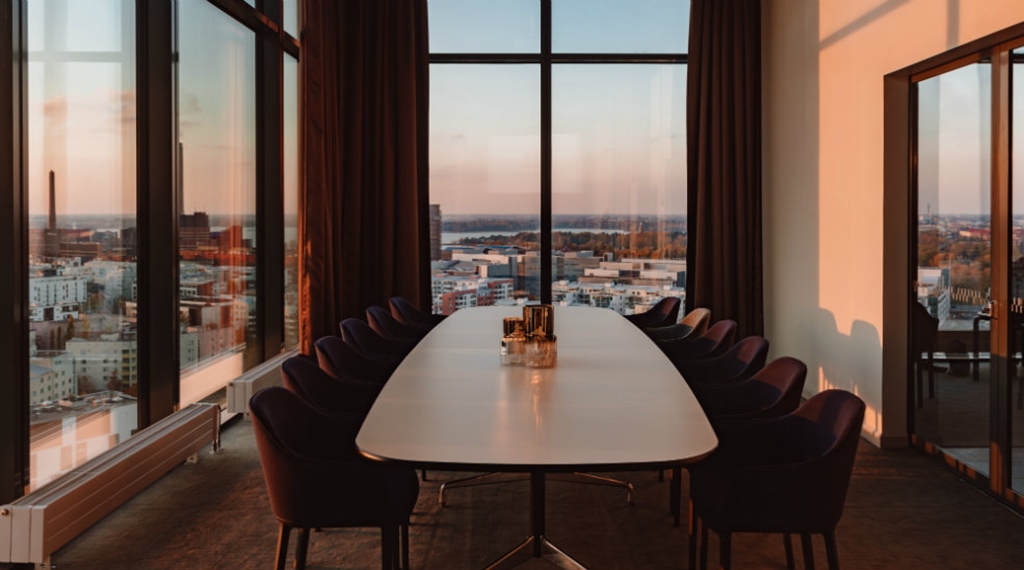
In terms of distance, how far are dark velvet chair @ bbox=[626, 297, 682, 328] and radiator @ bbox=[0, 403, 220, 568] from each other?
3.21 meters

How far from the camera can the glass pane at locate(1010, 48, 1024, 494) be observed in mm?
4199

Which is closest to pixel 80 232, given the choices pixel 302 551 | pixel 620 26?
pixel 302 551

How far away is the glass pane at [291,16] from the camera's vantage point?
7001 millimetres

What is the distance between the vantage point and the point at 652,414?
3.01 m

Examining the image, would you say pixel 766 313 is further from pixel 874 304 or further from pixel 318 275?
pixel 318 275

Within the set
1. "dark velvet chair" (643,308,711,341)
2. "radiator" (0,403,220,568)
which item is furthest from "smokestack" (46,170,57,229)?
"dark velvet chair" (643,308,711,341)

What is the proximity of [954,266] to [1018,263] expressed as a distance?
0.55m

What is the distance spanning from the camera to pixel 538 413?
3020 millimetres

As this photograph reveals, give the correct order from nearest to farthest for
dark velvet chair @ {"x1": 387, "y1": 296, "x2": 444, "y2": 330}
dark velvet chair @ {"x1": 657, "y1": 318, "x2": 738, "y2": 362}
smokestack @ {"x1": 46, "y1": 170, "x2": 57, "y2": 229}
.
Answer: smokestack @ {"x1": 46, "y1": 170, "x2": 57, "y2": 229} → dark velvet chair @ {"x1": 657, "y1": 318, "x2": 738, "y2": 362} → dark velvet chair @ {"x1": 387, "y1": 296, "x2": 444, "y2": 330}

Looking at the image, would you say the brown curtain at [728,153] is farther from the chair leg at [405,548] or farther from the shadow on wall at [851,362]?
the chair leg at [405,548]

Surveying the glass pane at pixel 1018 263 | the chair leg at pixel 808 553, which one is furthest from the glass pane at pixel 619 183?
the chair leg at pixel 808 553

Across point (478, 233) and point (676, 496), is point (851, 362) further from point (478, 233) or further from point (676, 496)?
point (478, 233)

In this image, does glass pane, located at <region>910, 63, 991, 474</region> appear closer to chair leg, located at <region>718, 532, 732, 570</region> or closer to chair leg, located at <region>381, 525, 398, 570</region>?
chair leg, located at <region>718, 532, 732, 570</region>

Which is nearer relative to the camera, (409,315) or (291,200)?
(409,315)
